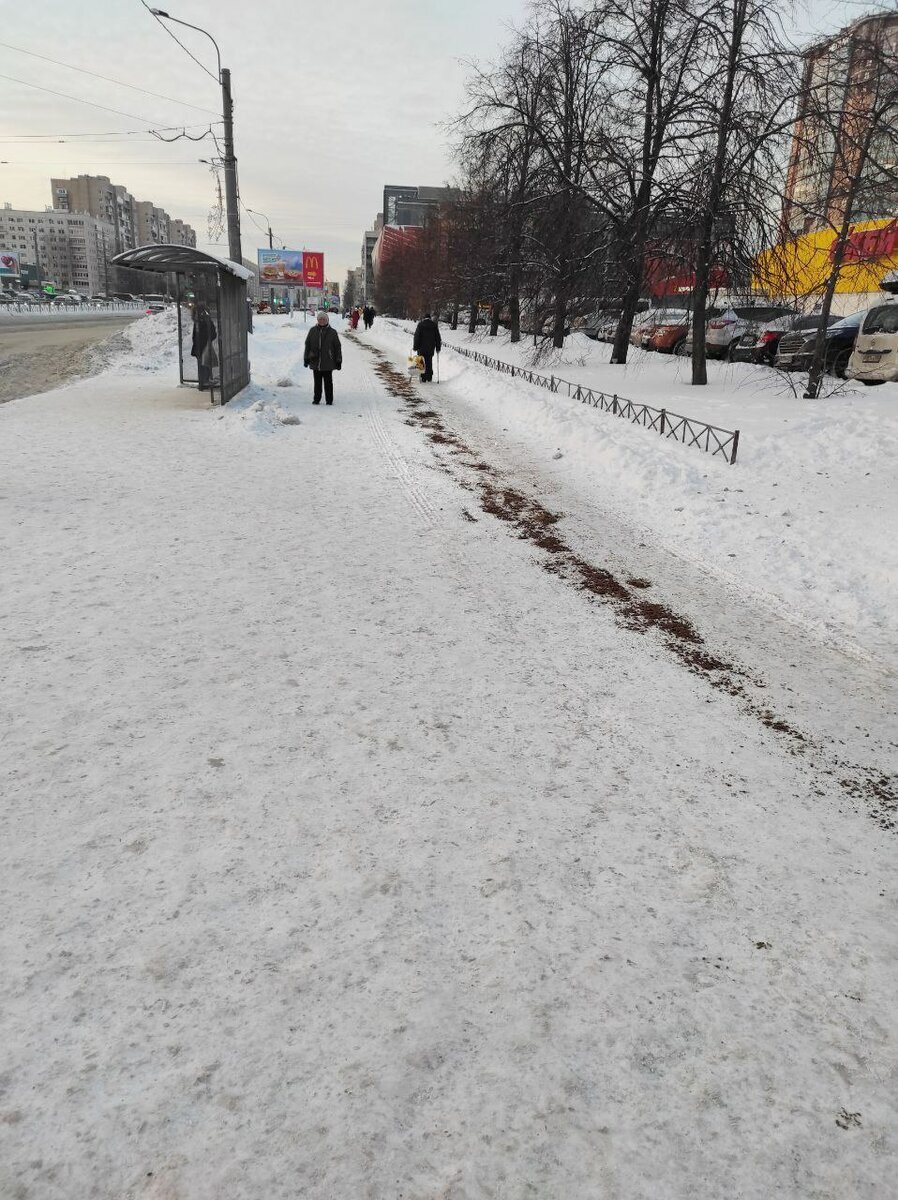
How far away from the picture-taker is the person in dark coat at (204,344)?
14703mm

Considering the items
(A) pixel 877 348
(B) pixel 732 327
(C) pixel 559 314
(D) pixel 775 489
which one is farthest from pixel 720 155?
(B) pixel 732 327

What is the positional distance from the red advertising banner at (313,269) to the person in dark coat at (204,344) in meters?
62.5

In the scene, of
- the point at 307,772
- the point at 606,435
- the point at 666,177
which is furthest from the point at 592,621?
the point at 666,177

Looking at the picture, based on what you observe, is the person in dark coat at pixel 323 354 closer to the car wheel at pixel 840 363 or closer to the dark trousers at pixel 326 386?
the dark trousers at pixel 326 386

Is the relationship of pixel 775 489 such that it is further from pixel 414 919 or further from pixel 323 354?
pixel 323 354

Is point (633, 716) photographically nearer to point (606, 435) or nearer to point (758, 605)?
point (758, 605)

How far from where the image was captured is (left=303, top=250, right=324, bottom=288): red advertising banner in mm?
71562

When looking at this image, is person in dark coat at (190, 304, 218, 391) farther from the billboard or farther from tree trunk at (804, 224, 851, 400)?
the billboard

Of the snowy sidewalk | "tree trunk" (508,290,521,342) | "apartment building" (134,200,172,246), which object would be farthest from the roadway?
"apartment building" (134,200,172,246)

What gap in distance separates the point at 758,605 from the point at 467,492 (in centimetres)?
393

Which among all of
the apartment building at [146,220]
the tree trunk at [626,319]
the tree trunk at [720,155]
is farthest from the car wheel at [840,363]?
the apartment building at [146,220]

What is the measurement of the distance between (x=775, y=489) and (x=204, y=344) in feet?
41.5

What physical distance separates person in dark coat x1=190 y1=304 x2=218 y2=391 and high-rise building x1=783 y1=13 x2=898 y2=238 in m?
11.9

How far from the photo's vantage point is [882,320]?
47.7ft
